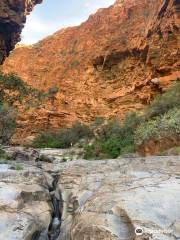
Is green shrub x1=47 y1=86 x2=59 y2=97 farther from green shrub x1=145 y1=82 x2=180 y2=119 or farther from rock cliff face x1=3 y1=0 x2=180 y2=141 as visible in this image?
green shrub x1=145 y1=82 x2=180 y2=119

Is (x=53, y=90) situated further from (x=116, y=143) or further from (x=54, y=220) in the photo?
(x=54, y=220)

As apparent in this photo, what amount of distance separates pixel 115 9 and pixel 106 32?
470 centimetres

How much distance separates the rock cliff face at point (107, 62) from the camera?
107 feet

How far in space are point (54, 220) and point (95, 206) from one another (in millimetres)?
1440

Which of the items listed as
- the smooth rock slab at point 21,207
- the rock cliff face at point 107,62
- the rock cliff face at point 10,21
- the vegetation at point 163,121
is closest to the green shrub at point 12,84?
the vegetation at point 163,121

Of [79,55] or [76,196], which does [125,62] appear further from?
[76,196]

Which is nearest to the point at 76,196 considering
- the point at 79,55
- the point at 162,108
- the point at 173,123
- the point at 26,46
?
the point at 173,123

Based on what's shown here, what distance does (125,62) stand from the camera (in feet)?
126

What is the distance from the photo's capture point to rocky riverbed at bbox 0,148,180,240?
4.57 metres

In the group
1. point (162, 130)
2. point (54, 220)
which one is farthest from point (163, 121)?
point (54, 220)

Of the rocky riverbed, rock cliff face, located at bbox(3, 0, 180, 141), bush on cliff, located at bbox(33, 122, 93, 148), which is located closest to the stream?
the rocky riverbed

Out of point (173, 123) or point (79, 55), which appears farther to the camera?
point (79, 55)

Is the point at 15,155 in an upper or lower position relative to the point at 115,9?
lower

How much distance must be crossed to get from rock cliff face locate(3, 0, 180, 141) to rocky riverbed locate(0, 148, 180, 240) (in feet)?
77.9
